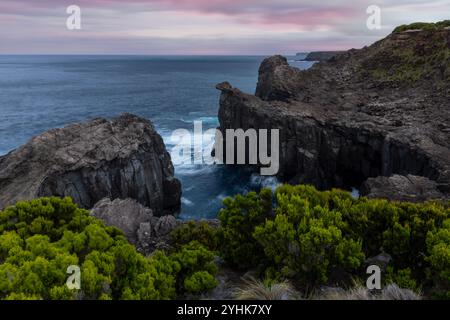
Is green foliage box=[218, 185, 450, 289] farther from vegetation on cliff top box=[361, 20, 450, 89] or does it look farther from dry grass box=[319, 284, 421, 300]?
vegetation on cliff top box=[361, 20, 450, 89]

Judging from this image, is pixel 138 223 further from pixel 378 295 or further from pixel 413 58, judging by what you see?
pixel 413 58

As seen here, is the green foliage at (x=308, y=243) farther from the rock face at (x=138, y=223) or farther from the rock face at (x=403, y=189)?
the rock face at (x=403, y=189)

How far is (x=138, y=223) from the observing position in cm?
2942

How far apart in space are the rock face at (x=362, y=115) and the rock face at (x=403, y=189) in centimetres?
160

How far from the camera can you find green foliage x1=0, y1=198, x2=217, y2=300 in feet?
42.7

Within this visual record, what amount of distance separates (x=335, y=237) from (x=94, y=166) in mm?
35510

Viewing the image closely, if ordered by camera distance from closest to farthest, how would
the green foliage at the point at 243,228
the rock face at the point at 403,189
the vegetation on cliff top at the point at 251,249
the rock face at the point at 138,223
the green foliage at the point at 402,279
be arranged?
1. the vegetation on cliff top at the point at 251,249
2. the green foliage at the point at 402,279
3. the green foliage at the point at 243,228
4. the rock face at the point at 138,223
5. the rock face at the point at 403,189

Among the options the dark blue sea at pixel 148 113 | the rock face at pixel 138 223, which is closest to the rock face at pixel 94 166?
the dark blue sea at pixel 148 113

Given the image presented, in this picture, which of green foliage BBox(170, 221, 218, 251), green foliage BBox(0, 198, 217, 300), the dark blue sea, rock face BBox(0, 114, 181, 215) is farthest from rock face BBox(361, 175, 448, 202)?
rock face BBox(0, 114, 181, 215)

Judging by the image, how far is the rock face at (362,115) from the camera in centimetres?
5525

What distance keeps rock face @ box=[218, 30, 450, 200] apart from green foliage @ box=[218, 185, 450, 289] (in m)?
24.0

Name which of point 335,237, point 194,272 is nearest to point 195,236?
point 194,272

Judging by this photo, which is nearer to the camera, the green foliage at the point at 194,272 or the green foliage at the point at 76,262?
the green foliage at the point at 76,262
